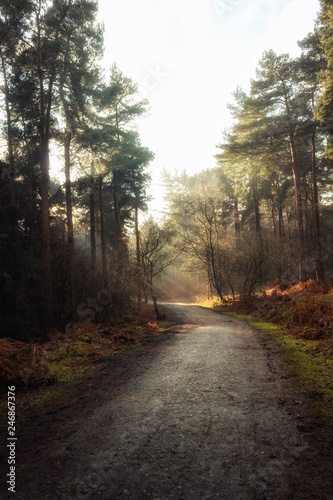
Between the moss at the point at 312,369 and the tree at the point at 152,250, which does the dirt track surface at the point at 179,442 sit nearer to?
the moss at the point at 312,369

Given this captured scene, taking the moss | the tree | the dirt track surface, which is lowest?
the moss

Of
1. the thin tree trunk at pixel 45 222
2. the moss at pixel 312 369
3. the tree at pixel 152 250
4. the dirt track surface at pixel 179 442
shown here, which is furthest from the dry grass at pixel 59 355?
the tree at pixel 152 250

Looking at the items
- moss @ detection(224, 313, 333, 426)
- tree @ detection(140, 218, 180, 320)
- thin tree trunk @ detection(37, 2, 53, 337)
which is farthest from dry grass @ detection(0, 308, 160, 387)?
tree @ detection(140, 218, 180, 320)

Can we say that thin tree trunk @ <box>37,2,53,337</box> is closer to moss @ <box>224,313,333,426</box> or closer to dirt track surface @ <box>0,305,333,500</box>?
dirt track surface @ <box>0,305,333,500</box>

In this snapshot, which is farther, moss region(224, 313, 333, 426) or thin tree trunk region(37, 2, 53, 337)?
thin tree trunk region(37, 2, 53, 337)

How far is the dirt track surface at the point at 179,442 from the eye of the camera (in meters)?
3.15

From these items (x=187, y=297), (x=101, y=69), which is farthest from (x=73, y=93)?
(x=187, y=297)

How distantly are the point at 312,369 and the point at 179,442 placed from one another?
4.42 meters

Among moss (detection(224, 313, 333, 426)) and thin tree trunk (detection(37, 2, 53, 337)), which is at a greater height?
thin tree trunk (detection(37, 2, 53, 337))

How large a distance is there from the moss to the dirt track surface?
10.3 inches

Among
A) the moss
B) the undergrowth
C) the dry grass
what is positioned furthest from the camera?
the dry grass

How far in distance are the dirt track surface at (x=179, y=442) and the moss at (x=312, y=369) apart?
262 mm

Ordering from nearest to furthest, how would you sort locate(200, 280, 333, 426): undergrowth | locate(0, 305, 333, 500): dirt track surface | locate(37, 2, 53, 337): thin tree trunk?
locate(0, 305, 333, 500): dirt track surface → locate(200, 280, 333, 426): undergrowth → locate(37, 2, 53, 337): thin tree trunk

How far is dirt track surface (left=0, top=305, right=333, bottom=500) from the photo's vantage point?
3.15m
